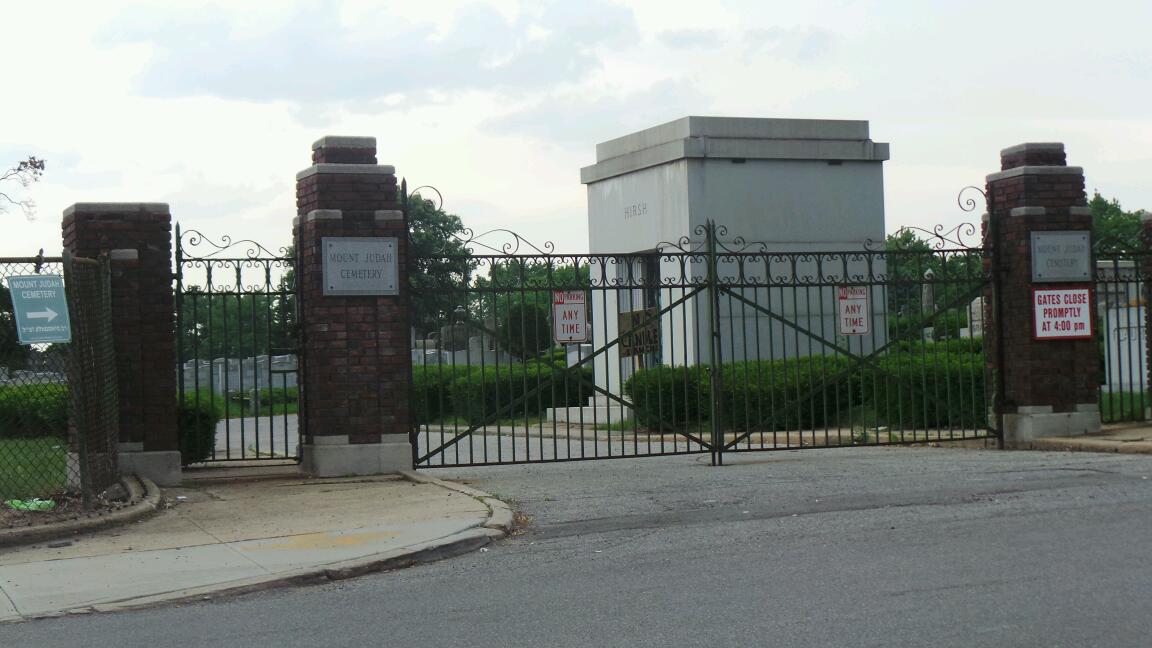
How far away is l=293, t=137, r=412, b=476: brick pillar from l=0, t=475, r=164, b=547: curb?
2.25 meters

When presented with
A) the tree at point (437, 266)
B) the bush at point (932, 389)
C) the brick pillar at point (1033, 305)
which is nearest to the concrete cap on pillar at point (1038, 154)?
the brick pillar at point (1033, 305)

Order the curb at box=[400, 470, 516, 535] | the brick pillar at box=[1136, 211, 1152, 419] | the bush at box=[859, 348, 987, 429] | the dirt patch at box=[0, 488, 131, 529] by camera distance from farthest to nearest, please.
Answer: the bush at box=[859, 348, 987, 429] → the brick pillar at box=[1136, 211, 1152, 419] → the dirt patch at box=[0, 488, 131, 529] → the curb at box=[400, 470, 516, 535]

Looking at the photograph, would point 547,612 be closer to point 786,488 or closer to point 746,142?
point 786,488

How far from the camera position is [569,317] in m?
14.8

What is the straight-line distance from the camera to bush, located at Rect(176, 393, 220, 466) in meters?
14.5

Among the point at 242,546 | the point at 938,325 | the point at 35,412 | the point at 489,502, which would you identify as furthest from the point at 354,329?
the point at 938,325

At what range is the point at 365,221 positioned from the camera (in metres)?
13.8

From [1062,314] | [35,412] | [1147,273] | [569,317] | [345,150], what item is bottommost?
[35,412]

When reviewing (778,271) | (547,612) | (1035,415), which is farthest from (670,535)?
(778,271)

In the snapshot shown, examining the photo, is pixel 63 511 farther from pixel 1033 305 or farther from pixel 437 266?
pixel 1033 305

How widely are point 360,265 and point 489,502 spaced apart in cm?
359

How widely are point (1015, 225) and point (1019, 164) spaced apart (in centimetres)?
80

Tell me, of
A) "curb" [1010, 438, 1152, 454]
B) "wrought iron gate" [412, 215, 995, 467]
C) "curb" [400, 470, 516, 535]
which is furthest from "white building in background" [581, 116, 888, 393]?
"curb" [400, 470, 516, 535]

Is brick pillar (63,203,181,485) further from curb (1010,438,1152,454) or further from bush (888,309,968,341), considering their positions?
curb (1010,438,1152,454)
